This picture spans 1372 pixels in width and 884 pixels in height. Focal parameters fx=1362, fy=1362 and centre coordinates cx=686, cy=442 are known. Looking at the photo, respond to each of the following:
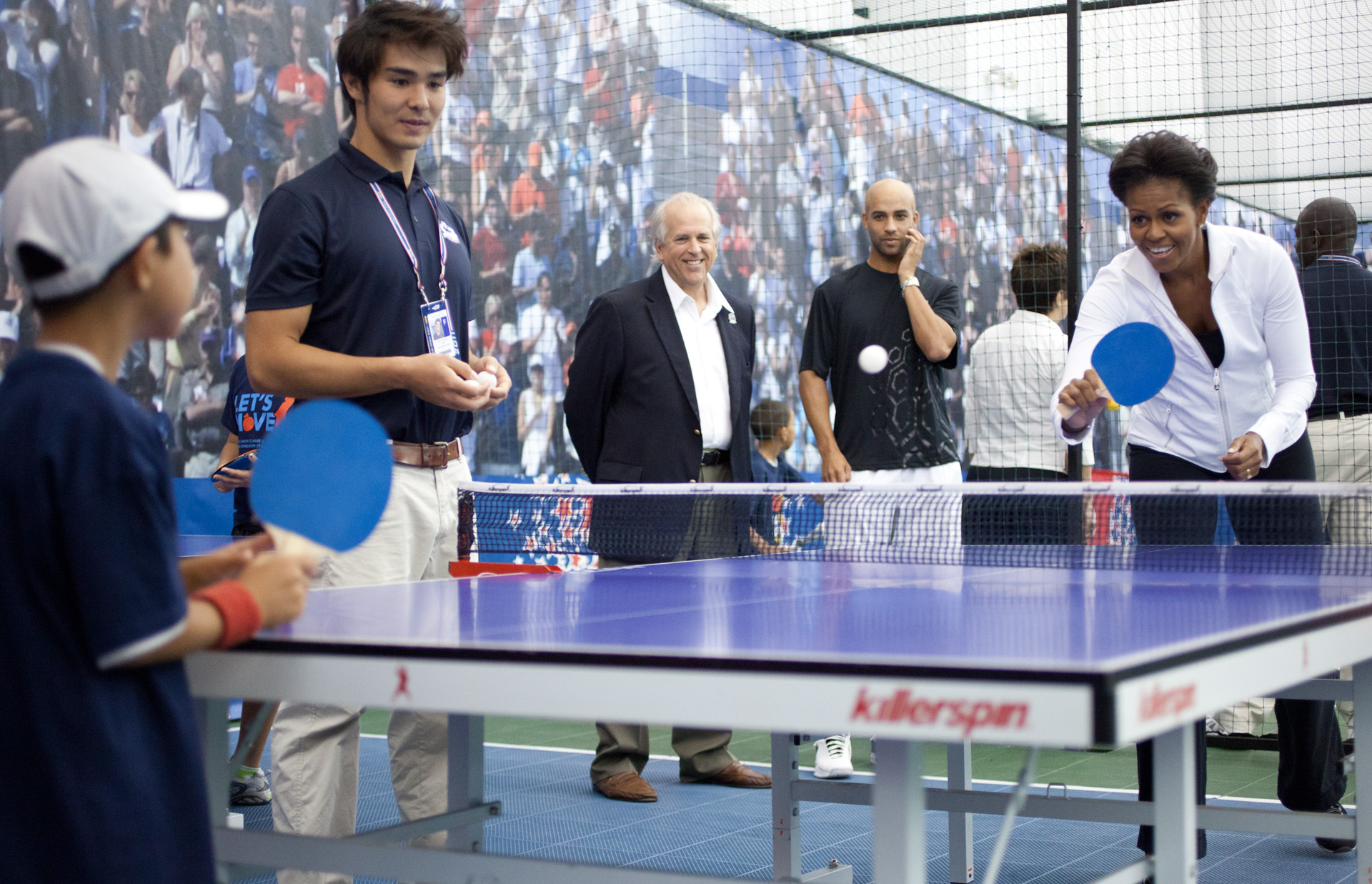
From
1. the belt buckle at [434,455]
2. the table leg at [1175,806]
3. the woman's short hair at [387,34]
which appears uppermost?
the woman's short hair at [387,34]

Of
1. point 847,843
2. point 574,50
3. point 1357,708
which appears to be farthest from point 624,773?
point 574,50

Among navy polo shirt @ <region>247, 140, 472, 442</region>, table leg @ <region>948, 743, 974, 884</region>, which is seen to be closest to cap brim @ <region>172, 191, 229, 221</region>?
navy polo shirt @ <region>247, 140, 472, 442</region>

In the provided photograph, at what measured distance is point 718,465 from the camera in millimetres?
4742

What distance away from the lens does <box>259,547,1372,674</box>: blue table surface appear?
153 cm

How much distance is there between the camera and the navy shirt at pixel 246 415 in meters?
4.81

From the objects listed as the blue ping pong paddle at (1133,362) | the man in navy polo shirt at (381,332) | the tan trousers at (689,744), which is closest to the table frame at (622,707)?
the man in navy polo shirt at (381,332)

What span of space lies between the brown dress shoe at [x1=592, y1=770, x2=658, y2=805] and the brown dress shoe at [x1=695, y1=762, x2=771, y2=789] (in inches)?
11.3

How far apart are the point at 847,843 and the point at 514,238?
4.14 metres

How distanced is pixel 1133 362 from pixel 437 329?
1547mm

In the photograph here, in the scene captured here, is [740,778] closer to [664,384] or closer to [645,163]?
[664,384]

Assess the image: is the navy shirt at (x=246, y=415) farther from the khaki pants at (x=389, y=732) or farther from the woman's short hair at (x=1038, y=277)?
the woman's short hair at (x=1038, y=277)

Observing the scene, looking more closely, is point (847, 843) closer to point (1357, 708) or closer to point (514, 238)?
point (1357, 708)

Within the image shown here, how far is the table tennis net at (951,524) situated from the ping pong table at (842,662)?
1.29 feet

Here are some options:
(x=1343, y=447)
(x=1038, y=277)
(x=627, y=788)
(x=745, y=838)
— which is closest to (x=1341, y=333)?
(x=1343, y=447)
